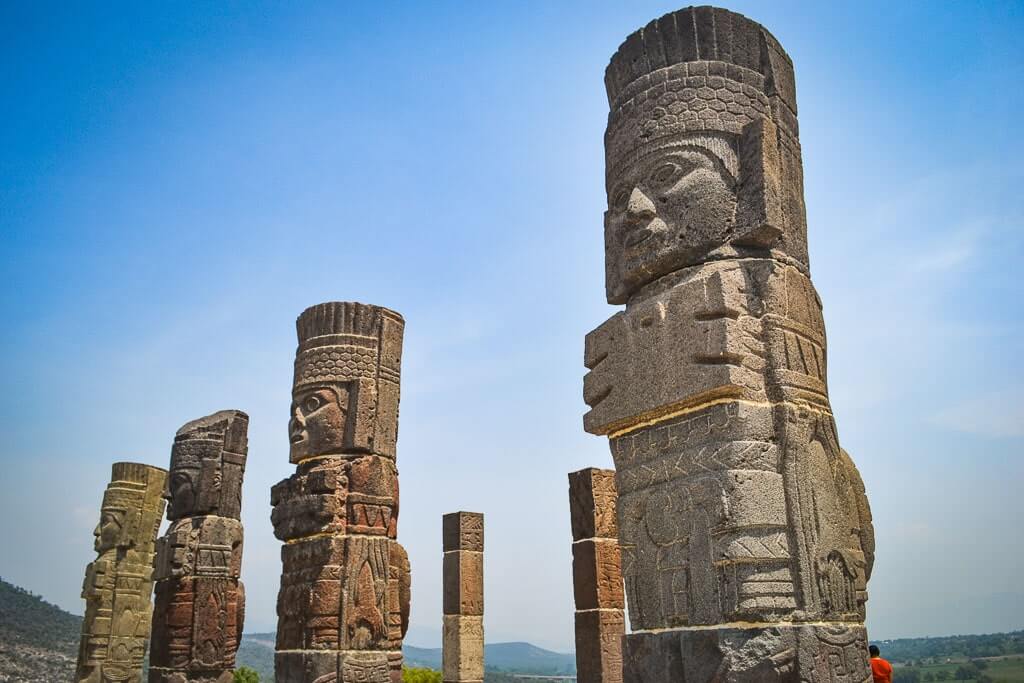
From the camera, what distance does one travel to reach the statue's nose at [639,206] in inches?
188

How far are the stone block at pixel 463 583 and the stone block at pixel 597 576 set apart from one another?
3285mm

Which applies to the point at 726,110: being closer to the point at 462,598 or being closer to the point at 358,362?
the point at 358,362

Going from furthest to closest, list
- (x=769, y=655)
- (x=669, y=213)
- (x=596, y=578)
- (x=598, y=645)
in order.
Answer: (x=596, y=578)
(x=598, y=645)
(x=669, y=213)
(x=769, y=655)

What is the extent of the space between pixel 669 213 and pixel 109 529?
13238 mm

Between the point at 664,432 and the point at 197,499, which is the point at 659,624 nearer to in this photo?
the point at 664,432

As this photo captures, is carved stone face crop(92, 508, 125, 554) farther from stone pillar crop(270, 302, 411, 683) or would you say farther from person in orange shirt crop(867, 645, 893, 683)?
person in orange shirt crop(867, 645, 893, 683)

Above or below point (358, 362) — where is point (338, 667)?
below

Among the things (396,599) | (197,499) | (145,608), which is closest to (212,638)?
(197,499)

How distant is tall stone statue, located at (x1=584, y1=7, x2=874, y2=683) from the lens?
394cm

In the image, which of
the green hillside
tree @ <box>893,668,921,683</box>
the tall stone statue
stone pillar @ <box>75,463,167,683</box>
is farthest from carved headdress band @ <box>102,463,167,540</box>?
tree @ <box>893,668,921,683</box>

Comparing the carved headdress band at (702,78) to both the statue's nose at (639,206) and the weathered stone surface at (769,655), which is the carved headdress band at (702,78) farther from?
the weathered stone surface at (769,655)

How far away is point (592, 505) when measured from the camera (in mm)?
11117

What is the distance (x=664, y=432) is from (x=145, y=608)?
1289cm

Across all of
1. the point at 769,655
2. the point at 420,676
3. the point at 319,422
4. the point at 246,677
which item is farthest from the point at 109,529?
the point at 769,655
